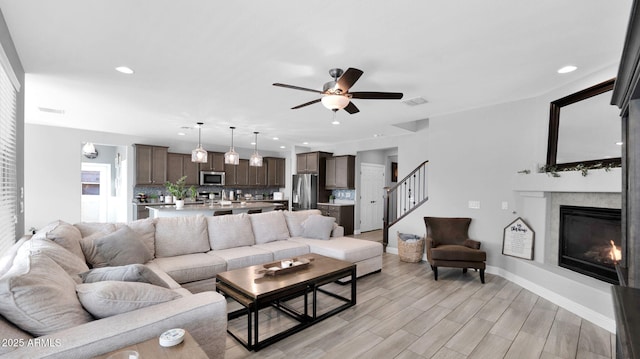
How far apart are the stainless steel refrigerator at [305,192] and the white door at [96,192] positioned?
18.8 ft

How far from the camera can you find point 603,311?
2809 mm

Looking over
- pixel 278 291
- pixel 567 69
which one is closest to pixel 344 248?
pixel 278 291

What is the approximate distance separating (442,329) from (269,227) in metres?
2.67

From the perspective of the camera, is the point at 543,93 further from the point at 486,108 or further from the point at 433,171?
the point at 433,171

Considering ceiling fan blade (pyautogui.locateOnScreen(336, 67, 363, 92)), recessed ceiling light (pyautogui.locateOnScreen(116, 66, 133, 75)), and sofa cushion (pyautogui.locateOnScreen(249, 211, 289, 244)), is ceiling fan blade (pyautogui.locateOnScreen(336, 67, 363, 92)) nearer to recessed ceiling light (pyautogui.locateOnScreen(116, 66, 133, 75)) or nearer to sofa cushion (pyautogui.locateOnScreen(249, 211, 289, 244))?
recessed ceiling light (pyautogui.locateOnScreen(116, 66, 133, 75))

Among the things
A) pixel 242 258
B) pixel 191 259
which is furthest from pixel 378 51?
pixel 191 259

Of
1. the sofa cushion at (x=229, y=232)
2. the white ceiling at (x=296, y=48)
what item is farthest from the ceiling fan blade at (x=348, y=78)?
the sofa cushion at (x=229, y=232)

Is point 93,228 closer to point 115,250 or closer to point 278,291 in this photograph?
point 115,250

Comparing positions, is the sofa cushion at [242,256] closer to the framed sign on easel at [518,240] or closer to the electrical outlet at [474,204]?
the electrical outlet at [474,204]

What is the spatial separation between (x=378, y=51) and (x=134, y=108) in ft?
13.4

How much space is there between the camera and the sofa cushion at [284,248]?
3854 mm

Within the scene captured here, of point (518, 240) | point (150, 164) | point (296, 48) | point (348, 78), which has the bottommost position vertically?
point (518, 240)

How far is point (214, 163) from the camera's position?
8.46 meters

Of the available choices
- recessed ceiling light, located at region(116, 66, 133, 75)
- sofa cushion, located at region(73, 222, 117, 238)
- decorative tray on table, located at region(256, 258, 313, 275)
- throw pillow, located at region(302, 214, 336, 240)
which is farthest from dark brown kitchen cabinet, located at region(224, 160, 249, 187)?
decorative tray on table, located at region(256, 258, 313, 275)
